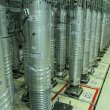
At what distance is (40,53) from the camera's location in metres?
1.90

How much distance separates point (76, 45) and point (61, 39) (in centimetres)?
91

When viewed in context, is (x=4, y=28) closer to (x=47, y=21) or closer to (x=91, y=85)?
(x=47, y=21)

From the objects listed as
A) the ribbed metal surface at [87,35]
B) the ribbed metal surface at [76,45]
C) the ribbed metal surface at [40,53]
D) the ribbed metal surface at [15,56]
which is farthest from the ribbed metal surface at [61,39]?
the ribbed metal surface at [40,53]

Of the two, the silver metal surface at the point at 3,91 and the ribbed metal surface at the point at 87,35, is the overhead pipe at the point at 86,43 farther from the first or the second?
the silver metal surface at the point at 3,91

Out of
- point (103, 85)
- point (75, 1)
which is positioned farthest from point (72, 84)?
point (75, 1)

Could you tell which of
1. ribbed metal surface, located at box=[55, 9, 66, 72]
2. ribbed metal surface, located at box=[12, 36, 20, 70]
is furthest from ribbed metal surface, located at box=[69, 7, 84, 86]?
ribbed metal surface, located at box=[12, 36, 20, 70]

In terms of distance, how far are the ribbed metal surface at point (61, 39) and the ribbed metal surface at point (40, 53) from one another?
1.69 meters

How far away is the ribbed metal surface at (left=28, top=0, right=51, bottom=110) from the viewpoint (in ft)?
5.88

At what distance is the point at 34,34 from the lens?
1.85m

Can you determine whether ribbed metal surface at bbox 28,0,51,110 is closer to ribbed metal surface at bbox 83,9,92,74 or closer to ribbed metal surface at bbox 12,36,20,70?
ribbed metal surface at bbox 83,9,92,74

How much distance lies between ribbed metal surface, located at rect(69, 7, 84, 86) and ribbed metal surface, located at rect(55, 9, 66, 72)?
2.67 feet

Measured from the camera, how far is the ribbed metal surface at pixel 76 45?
2.71 meters

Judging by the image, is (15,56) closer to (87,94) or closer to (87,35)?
(87,35)

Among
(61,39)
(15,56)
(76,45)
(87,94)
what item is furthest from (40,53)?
(15,56)
